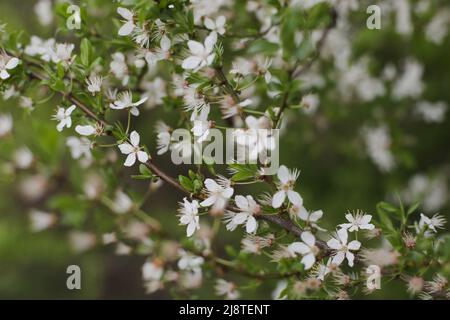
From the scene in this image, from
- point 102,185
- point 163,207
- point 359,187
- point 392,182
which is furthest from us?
point 163,207

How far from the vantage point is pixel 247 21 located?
214cm

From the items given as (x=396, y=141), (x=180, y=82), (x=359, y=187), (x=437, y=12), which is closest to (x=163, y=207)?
(x=359, y=187)

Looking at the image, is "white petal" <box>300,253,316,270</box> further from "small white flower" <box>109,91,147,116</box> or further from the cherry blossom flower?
"small white flower" <box>109,91,147,116</box>

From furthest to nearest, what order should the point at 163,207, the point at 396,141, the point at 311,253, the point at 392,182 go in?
1. the point at 163,207
2. the point at 392,182
3. the point at 396,141
4. the point at 311,253

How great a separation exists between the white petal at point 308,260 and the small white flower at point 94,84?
0.69 meters

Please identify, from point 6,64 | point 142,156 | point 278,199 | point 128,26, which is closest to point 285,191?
point 278,199

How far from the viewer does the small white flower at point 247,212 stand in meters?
1.32

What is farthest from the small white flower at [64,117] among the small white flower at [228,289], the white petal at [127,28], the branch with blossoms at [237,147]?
the small white flower at [228,289]

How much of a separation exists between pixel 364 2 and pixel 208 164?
149 centimetres

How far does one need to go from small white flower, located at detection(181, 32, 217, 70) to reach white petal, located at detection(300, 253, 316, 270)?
0.53m

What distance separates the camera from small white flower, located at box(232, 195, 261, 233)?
132cm

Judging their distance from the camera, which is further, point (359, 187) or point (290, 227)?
point (359, 187)
